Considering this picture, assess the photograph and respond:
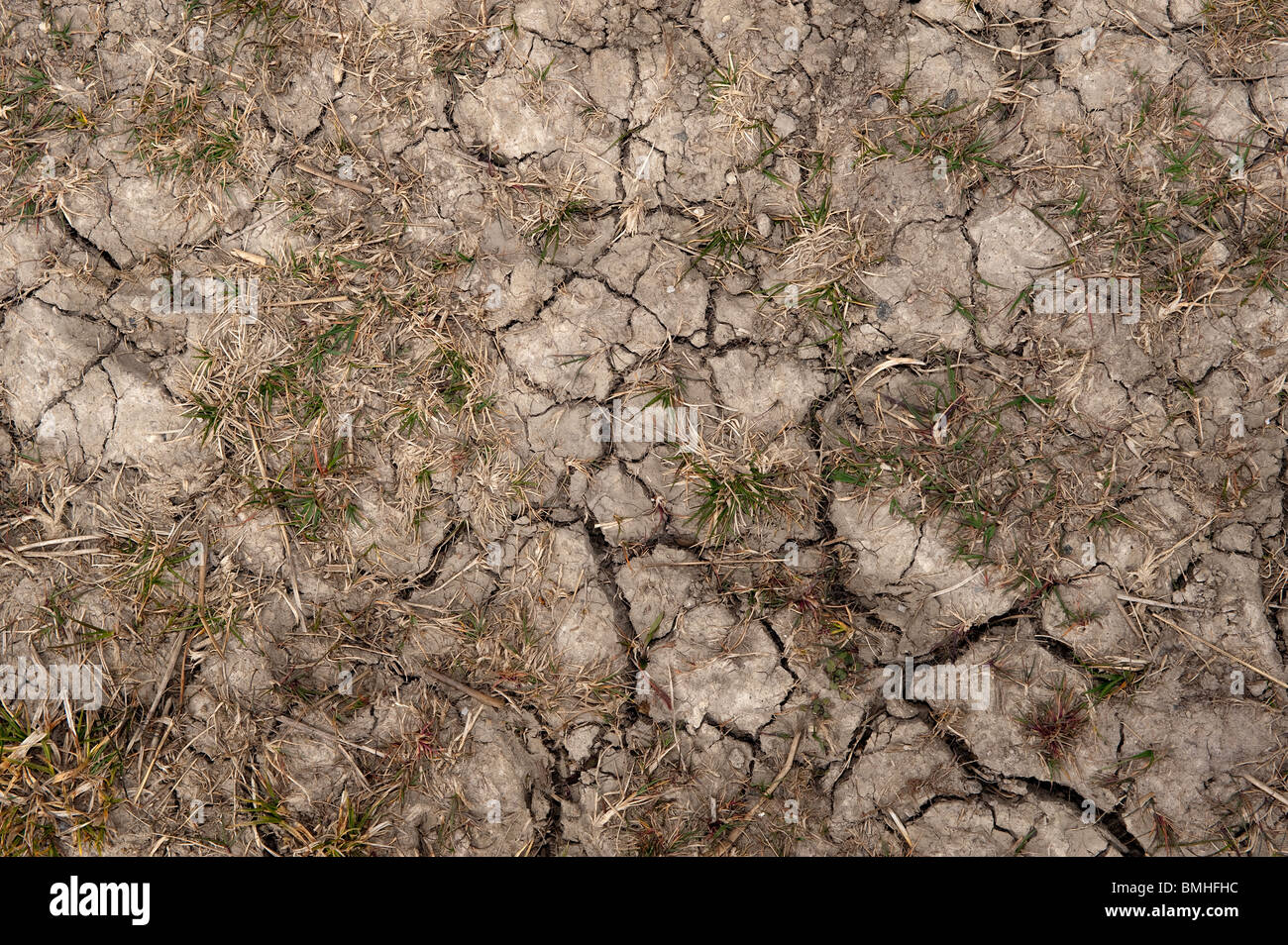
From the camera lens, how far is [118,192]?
2.53 metres

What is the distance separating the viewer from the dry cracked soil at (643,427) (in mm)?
2398

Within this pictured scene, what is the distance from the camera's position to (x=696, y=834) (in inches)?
93.4

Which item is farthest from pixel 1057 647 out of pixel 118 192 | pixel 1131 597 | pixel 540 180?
pixel 118 192

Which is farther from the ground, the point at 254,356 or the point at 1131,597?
the point at 254,356

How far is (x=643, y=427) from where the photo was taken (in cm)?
245

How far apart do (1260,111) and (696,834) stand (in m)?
2.74

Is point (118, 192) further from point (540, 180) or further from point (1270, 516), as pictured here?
point (1270, 516)

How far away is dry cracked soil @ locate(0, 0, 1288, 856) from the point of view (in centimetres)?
240

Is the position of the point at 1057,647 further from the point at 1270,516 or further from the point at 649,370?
the point at 649,370

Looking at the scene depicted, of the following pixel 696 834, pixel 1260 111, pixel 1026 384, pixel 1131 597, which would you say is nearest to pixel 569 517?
pixel 696 834
